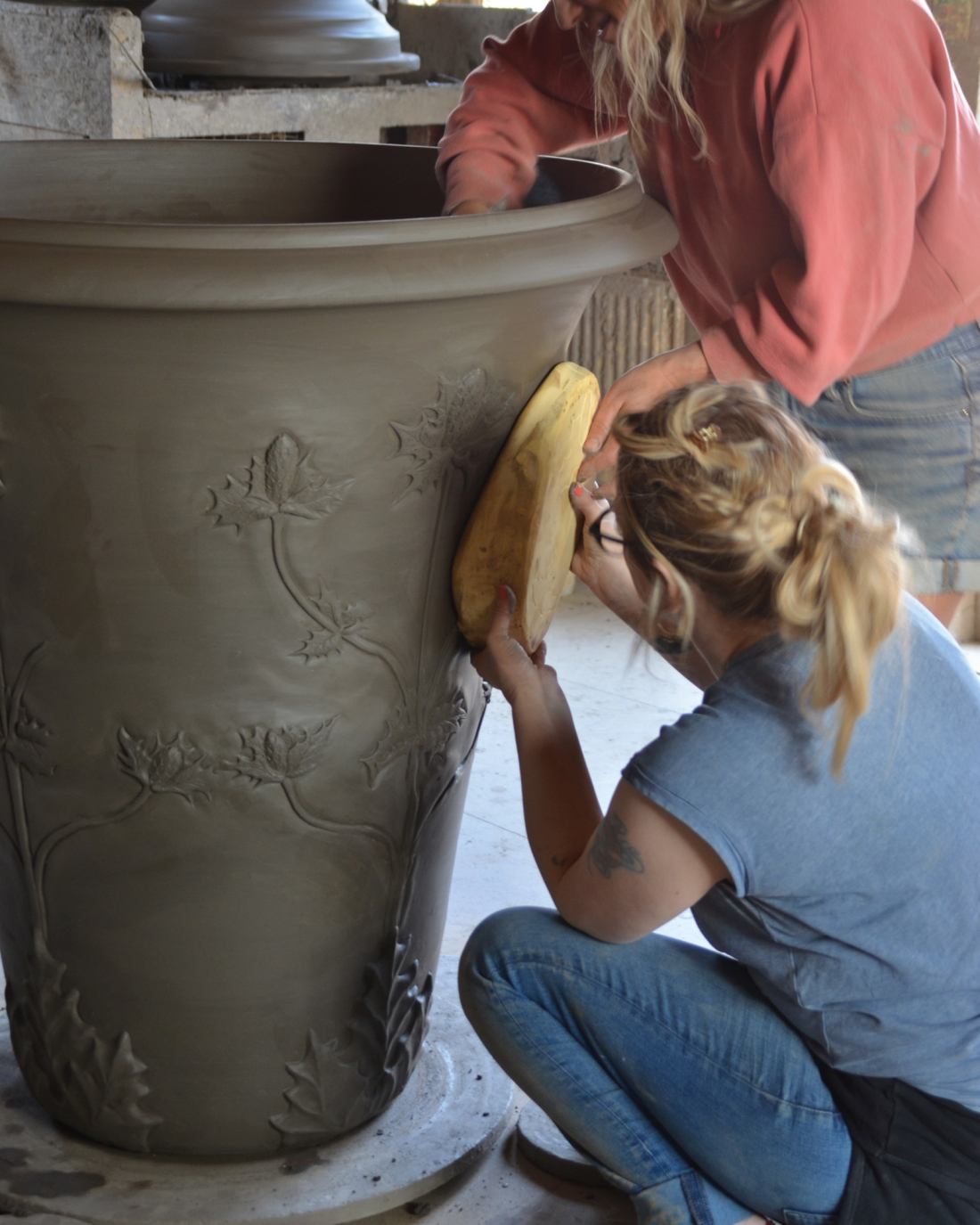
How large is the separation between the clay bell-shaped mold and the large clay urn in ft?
4.68

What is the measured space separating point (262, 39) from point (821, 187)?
2.03 meters

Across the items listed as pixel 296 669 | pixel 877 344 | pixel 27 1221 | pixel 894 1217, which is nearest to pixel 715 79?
pixel 877 344

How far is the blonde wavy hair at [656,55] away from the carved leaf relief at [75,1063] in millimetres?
1100

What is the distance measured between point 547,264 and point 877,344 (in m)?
0.45

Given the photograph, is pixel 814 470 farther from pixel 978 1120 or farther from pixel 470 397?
pixel 978 1120

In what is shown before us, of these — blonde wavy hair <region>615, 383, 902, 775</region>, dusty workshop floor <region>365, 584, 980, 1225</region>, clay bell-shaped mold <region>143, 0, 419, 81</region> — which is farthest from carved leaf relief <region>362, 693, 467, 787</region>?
clay bell-shaped mold <region>143, 0, 419, 81</region>

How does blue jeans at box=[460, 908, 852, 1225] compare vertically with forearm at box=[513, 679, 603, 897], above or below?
below

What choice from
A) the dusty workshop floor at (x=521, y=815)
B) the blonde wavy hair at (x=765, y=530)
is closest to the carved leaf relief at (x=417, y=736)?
the dusty workshop floor at (x=521, y=815)

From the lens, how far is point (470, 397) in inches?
47.8

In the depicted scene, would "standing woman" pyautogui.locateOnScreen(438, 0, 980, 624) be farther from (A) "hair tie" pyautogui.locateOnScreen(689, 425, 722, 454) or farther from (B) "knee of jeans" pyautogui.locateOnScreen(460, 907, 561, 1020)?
(B) "knee of jeans" pyautogui.locateOnScreen(460, 907, 561, 1020)

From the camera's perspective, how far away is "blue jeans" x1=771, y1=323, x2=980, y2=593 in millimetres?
1429

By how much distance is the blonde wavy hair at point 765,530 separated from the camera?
41.0 inches

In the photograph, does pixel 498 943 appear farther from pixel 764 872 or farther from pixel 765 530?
pixel 765 530

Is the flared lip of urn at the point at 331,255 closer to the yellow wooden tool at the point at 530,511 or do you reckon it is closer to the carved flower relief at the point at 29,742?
the yellow wooden tool at the point at 530,511
